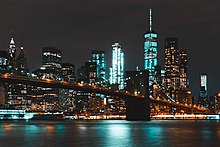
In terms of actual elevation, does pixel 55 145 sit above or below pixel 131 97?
below

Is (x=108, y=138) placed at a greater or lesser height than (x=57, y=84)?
lesser

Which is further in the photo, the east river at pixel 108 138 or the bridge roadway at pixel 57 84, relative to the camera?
the bridge roadway at pixel 57 84

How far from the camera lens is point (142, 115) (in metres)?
108

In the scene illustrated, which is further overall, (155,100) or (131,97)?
(155,100)

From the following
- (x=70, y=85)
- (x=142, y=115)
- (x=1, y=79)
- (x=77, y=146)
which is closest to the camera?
(x=77, y=146)

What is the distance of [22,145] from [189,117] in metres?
134

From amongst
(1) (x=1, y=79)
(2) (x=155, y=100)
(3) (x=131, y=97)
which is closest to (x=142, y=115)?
(3) (x=131, y=97)

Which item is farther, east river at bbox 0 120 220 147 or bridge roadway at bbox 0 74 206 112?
bridge roadway at bbox 0 74 206 112

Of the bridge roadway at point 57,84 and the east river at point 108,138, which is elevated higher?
the bridge roadway at point 57,84

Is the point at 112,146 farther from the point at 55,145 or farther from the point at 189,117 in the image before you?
the point at 189,117

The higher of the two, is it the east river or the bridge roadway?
the bridge roadway

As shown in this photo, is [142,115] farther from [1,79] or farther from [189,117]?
[189,117]

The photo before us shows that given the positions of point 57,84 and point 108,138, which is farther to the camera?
point 57,84

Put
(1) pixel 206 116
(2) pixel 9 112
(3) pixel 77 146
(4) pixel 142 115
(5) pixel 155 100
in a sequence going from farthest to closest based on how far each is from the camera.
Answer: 1. (1) pixel 206 116
2. (2) pixel 9 112
3. (5) pixel 155 100
4. (4) pixel 142 115
5. (3) pixel 77 146
